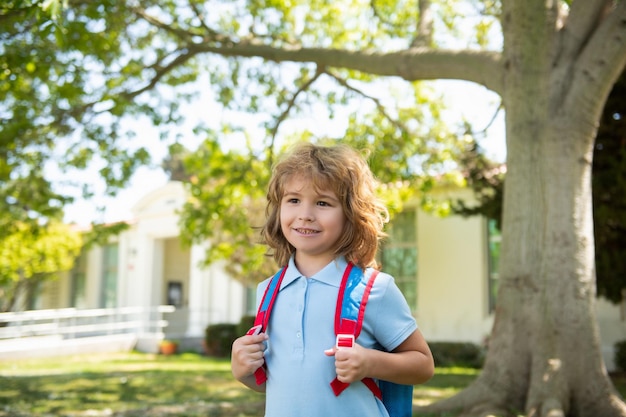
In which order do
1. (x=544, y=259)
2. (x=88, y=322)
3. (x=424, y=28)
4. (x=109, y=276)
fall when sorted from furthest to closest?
(x=109, y=276)
(x=88, y=322)
(x=424, y=28)
(x=544, y=259)

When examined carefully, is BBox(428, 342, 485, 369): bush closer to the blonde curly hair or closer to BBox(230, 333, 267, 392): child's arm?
the blonde curly hair

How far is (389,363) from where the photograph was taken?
2.15 meters

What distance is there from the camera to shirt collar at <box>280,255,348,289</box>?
229 centimetres

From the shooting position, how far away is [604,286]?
10.9m

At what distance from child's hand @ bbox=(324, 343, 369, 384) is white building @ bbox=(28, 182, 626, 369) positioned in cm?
1159

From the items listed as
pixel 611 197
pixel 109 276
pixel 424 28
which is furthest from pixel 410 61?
pixel 109 276

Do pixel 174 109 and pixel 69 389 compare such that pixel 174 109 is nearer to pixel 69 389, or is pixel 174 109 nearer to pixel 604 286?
pixel 69 389

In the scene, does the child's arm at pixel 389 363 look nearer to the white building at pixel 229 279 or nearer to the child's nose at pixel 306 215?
the child's nose at pixel 306 215

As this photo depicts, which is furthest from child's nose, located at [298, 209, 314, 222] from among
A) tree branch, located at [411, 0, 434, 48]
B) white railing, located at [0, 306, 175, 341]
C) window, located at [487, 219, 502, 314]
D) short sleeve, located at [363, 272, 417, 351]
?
white railing, located at [0, 306, 175, 341]

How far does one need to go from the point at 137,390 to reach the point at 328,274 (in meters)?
8.37

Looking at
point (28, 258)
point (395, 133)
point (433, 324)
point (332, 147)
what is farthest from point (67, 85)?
point (28, 258)

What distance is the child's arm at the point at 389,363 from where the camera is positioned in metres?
2.05

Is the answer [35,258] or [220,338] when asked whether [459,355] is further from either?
[35,258]

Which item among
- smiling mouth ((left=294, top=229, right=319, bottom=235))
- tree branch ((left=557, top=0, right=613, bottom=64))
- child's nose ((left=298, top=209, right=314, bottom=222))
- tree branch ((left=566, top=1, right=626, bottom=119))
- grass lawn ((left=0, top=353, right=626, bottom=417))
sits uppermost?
tree branch ((left=557, top=0, right=613, bottom=64))
